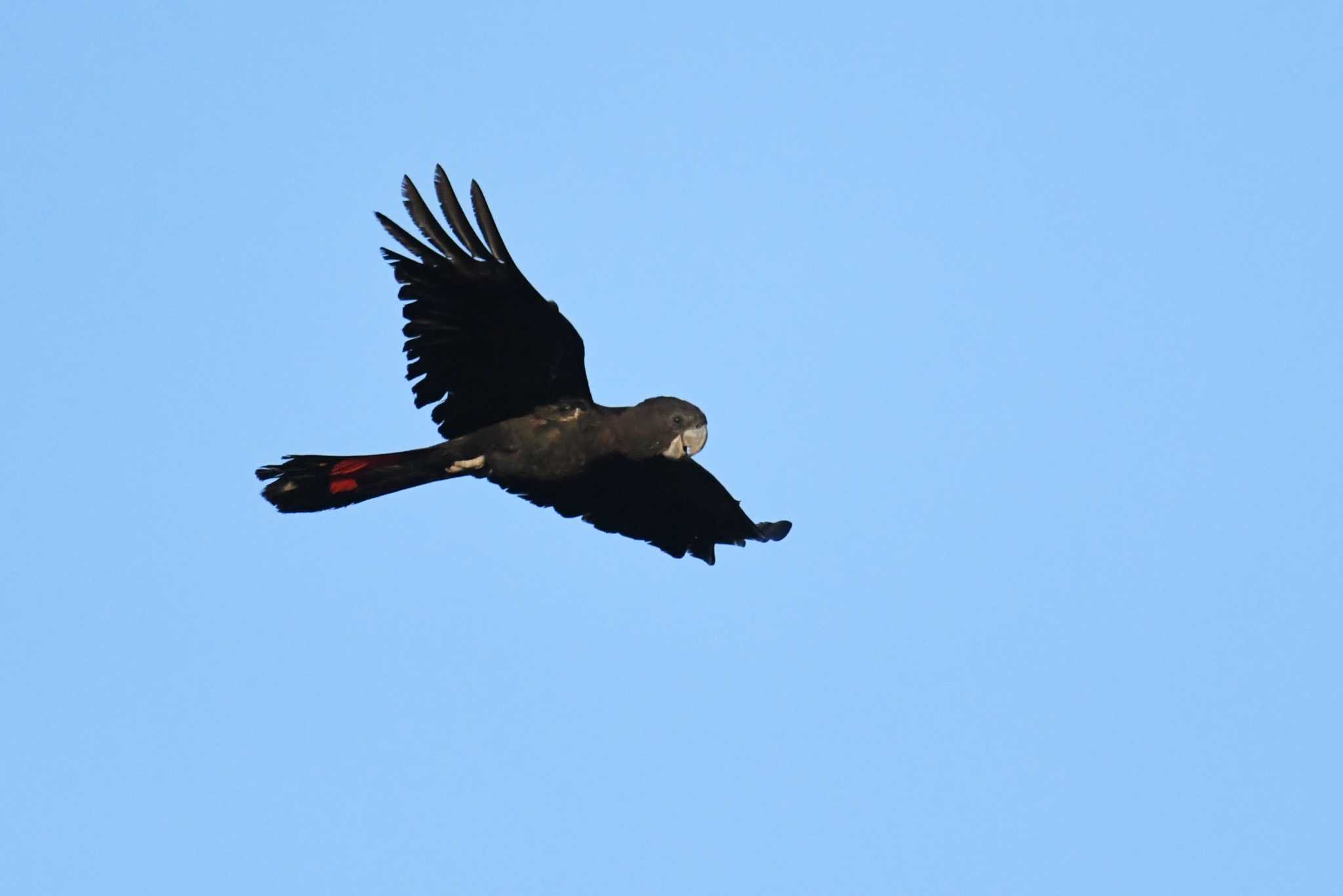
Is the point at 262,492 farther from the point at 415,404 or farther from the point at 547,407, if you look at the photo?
the point at 547,407

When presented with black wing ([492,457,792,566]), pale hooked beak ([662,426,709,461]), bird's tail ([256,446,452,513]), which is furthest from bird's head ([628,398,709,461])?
bird's tail ([256,446,452,513])

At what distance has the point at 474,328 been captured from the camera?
10.7 meters

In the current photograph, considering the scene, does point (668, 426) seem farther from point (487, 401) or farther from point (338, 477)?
point (338, 477)

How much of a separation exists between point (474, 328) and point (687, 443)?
172cm

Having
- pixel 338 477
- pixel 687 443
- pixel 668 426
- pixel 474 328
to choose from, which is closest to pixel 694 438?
pixel 687 443

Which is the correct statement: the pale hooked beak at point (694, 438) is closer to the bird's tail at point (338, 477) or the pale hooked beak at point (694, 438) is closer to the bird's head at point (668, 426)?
the bird's head at point (668, 426)

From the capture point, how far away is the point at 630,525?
12.5 metres

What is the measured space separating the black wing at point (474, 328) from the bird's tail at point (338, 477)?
1.09ft

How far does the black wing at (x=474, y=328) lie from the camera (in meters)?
10.3

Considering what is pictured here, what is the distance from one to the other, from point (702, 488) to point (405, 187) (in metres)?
3.50

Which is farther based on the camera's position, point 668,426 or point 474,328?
point 668,426

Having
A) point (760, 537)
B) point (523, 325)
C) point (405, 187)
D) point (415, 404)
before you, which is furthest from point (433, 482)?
point (760, 537)

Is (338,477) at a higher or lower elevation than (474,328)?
lower

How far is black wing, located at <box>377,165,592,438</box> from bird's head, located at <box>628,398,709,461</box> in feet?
1.33
